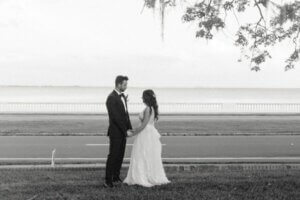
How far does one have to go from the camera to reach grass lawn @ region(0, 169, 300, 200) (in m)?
9.48

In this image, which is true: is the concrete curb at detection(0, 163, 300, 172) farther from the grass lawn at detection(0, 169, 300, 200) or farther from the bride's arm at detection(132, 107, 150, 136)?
the bride's arm at detection(132, 107, 150, 136)

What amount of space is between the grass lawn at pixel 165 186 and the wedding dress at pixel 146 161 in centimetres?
22

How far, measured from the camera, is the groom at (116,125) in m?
10.0

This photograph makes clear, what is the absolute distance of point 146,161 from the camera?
34.3 ft

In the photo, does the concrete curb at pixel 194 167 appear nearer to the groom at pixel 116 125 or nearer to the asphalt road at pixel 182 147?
the asphalt road at pixel 182 147

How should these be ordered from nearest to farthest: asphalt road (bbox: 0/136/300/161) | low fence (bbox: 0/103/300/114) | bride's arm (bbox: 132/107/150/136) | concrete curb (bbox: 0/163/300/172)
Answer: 1. bride's arm (bbox: 132/107/150/136)
2. concrete curb (bbox: 0/163/300/172)
3. asphalt road (bbox: 0/136/300/161)
4. low fence (bbox: 0/103/300/114)

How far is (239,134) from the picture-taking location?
2194 cm

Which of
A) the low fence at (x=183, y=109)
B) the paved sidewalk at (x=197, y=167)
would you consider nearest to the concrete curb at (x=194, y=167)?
the paved sidewalk at (x=197, y=167)

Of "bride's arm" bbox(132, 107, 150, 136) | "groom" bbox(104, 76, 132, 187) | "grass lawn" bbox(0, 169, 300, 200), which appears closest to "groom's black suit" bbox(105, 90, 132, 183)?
"groom" bbox(104, 76, 132, 187)

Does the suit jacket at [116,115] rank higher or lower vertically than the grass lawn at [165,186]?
higher

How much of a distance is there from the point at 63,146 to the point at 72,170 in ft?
17.6

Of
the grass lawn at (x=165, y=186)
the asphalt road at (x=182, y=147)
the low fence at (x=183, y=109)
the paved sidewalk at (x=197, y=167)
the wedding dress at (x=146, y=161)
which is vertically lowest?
the low fence at (x=183, y=109)

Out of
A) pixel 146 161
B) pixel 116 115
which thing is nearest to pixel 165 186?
pixel 146 161

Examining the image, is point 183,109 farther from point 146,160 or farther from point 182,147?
point 146,160
